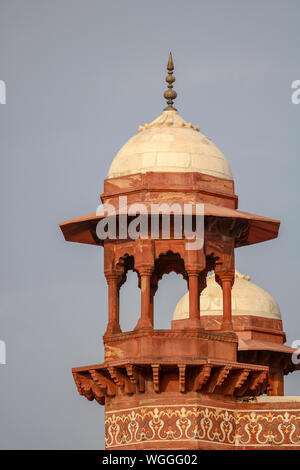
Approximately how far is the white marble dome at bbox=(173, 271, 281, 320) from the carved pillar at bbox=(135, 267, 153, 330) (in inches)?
441

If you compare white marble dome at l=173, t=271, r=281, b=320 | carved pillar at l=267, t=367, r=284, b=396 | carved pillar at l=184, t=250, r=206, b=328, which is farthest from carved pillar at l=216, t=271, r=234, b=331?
carved pillar at l=267, t=367, r=284, b=396

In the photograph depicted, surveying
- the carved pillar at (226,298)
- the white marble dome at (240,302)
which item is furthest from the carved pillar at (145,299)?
the white marble dome at (240,302)

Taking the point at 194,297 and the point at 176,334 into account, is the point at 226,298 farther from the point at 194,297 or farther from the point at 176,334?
the point at 176,334

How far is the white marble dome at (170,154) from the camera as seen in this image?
136 feet

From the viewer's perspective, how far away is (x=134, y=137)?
139 ft

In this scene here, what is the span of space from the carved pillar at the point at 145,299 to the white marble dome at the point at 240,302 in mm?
11205

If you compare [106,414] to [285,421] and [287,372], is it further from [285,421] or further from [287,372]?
[287,372]

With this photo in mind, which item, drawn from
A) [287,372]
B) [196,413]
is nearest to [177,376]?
[196,413]

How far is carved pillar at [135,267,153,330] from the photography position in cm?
4041

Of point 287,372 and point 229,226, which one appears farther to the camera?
point 287,372

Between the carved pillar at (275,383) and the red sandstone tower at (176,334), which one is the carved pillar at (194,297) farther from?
the carved pillar at (275,383)

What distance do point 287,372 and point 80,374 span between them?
13.4 metres

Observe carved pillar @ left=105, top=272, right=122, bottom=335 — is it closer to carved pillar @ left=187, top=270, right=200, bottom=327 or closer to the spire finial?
carved pillar @ left=187, top=270, right=200, bottom=327
